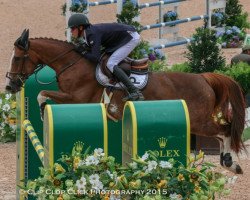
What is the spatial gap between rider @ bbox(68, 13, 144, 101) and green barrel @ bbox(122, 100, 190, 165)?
160 inches

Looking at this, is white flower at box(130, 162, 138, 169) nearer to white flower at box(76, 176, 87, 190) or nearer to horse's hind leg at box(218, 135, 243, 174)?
white flower at box(76, 176, 87, 190)

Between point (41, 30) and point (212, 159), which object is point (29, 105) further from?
point (41, 30)

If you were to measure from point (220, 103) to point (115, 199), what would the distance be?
521 cm

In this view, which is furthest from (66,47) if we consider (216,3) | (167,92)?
(216,3)

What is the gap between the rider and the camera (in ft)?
35.0

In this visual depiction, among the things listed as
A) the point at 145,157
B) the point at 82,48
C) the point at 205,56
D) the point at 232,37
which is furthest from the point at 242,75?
the point at 145,157

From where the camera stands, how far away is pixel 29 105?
9.40 meters

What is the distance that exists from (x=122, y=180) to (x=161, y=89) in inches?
186

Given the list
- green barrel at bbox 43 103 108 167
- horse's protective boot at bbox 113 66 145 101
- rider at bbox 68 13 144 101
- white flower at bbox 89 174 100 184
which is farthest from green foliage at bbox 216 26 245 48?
white flower at bbox 89 174 100 184

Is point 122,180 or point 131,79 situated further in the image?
point 131,79

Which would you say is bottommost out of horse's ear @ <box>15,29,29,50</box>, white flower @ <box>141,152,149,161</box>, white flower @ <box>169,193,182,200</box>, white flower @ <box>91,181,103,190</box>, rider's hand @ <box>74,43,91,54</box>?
white flower @ <box>169,193,182,200</box>

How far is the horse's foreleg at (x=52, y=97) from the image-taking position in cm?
946

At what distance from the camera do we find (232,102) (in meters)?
11.3

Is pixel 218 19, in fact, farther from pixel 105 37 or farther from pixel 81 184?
pixel 81 184
